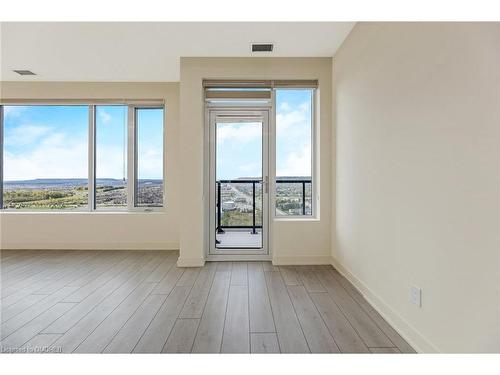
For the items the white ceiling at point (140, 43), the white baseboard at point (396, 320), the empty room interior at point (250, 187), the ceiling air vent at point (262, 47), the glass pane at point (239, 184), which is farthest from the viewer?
the glass pane at point (239, 184)

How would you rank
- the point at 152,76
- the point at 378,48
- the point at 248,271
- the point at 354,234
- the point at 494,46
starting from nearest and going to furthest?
the point at 494,46 < the point at 378,48 < the point at 354,234 < the point at 248,271 < the point at 152,76

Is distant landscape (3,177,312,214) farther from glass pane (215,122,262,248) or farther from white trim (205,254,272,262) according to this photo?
white trim (205,254,272,262)

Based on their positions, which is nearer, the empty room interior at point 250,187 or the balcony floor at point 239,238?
the empty room interior at point 250,187

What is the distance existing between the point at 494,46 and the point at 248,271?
291 centimetres

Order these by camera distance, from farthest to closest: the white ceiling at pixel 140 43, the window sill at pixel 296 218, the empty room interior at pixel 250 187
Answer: the window sill at pixel 296 218 → the white ceiling at pixel 140 43 → the empty room interior at pixel 250 187

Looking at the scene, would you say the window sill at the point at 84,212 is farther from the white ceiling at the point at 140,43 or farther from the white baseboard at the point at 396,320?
the white baseboard at the point at 396,320

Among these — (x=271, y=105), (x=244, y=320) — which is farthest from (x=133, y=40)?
(x=244, y=320)

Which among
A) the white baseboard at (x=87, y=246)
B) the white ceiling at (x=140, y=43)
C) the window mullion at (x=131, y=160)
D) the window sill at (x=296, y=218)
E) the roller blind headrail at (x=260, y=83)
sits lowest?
the white baseboard at (x=87, y=246)

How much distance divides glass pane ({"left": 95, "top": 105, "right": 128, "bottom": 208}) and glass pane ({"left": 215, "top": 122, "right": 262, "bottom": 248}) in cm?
168

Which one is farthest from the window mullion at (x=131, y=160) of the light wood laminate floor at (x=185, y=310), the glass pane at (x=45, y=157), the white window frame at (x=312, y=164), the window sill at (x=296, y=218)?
the window sill at (x=296, y=218)

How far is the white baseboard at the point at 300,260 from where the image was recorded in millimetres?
3715

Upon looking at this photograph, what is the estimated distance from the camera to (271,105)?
12.5 feet

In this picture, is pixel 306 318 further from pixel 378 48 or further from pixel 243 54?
pixel 243 54

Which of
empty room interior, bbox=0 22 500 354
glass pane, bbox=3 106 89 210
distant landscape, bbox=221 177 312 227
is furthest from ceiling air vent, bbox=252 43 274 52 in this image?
glass pane, bbox=3 106 89 210
